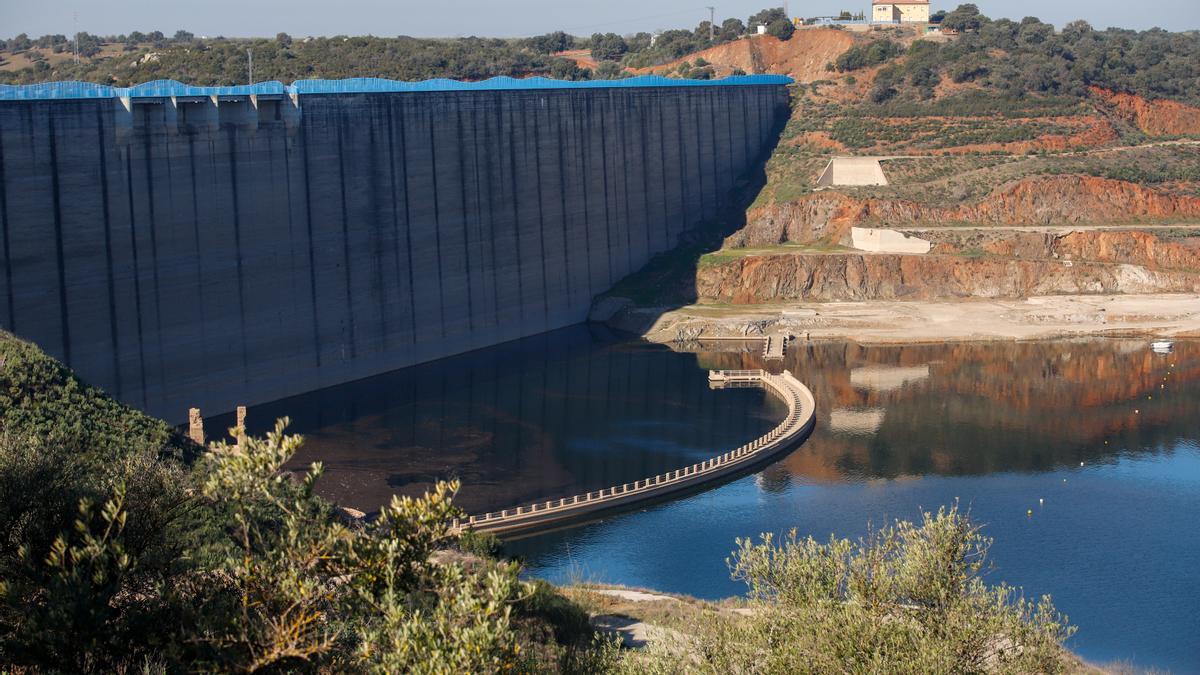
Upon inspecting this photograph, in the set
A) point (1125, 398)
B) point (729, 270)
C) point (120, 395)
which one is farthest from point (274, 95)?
point (1125, 398)

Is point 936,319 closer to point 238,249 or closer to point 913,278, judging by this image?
point 913,278

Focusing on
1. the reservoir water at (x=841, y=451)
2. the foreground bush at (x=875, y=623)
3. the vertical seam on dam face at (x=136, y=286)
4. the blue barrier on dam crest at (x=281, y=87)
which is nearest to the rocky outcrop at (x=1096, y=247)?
the reservoir water at (x=841, y=451)

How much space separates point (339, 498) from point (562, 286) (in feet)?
112

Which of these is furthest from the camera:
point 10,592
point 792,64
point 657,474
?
point 792,64

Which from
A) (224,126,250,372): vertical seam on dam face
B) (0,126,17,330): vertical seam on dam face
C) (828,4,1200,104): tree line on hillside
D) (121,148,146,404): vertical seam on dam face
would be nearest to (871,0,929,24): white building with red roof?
(828,4,1200,104): tree line on hillside

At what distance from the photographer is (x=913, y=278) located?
3319 inches

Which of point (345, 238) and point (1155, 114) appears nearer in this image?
point (345, 238)

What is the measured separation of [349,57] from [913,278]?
52.3 meters

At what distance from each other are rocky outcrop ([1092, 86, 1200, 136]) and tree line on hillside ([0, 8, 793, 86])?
27.5 meters

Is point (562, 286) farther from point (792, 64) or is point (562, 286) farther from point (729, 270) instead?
point (792, 64)

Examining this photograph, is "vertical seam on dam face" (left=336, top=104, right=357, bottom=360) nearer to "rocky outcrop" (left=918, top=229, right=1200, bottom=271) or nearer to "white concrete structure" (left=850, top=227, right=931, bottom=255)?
"white concrete structure" (left=850, top=227, right=931, bottom=255)

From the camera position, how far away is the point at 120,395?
52125 millimetres

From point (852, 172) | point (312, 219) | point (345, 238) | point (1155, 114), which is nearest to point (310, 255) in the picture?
point (312, 219)

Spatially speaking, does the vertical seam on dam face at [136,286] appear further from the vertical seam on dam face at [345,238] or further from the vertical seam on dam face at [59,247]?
the vertical seam on dam face at [345,238]
